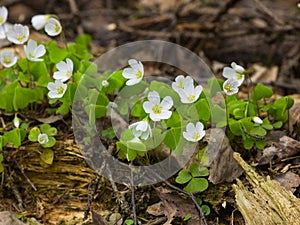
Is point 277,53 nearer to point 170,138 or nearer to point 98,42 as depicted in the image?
point 98,42

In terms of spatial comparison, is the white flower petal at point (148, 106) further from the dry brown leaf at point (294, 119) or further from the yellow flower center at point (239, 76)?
the dry brown leaf at point (294, 119)

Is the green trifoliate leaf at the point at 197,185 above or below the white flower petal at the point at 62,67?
below

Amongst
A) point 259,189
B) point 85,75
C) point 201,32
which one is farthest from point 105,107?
point 201,32

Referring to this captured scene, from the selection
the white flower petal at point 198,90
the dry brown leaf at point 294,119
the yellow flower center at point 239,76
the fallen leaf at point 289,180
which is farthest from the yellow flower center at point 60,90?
the dry brown leaf at point 294,119

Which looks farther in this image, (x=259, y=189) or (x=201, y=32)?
(x=201, y=32)

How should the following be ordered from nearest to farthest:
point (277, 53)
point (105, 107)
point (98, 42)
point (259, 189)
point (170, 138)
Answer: point (259, 189) → point (170, 138) → point (105, 107) → point (277, 53) → point (98, 42)

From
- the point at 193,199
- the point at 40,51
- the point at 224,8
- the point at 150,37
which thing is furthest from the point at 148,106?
the point at 150,37

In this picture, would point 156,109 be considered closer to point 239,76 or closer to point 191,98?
point 191,98

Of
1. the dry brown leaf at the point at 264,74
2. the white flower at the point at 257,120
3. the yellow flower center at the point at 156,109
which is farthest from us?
the dry brown leaf at the point at 264,74

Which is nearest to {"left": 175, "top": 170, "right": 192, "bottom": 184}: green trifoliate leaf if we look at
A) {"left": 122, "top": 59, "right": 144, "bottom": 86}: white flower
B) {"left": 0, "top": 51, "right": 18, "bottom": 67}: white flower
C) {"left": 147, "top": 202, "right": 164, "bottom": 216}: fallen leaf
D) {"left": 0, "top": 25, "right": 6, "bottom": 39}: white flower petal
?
{"left": 147, "top": 202, "right": 164, "bottom": 216}: fallen leaf
